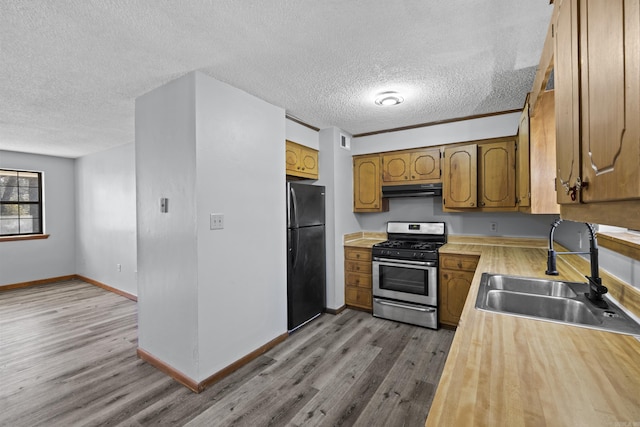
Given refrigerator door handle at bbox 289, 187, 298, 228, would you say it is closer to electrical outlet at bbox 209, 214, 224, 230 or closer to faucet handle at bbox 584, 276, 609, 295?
electrical outlet at bbox 209, 214, 224, 230

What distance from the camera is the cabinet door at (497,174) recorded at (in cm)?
317

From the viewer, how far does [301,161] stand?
11.5 feet

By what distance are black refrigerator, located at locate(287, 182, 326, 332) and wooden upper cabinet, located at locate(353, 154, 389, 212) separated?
71cm

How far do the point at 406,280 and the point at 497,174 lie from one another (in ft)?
5.10

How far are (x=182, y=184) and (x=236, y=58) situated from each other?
3.28 ft

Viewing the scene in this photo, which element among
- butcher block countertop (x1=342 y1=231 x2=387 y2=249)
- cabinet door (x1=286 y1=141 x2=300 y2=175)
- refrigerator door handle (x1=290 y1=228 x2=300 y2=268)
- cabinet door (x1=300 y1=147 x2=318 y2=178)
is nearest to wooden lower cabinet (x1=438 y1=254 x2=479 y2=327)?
butcher block countertop (x1=342 y1=231 x2=387 y2=249)

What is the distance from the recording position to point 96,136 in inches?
158

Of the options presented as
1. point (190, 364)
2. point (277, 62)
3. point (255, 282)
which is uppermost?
point (277, 62)

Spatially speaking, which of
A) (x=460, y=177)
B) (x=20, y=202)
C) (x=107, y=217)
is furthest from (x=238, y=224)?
(x=20, y=202)

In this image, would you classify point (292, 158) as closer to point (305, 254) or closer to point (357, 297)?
point (305, 254)

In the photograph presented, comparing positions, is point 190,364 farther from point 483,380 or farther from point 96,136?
point 96,136

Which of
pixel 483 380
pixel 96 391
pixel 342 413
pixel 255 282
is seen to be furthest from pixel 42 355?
pixel 483 380

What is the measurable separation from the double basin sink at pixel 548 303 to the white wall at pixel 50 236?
6.88 m

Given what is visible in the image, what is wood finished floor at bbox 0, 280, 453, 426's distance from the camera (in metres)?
1.95
